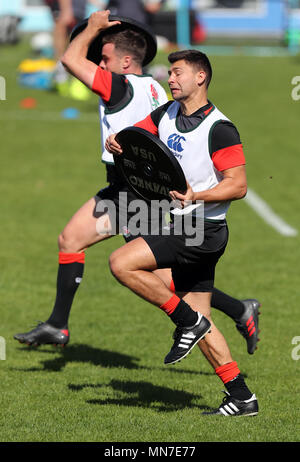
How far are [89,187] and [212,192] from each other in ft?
29.7

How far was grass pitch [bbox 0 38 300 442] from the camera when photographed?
18.3 feet

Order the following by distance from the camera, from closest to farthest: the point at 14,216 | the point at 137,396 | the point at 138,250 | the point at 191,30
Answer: the point at 138,250, the point at 137,396, the point at 14,216, the point at 191,30

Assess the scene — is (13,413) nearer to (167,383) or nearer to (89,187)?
(167,383)

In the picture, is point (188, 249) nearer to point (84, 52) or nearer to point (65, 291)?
point (84, 52)

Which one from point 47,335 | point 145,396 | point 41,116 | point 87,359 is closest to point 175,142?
point 145,396

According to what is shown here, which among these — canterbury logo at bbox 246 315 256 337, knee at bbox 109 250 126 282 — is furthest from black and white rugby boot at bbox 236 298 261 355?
knee at bbox 109 250 126 282

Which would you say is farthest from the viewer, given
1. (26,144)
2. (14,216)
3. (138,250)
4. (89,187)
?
(26,144)

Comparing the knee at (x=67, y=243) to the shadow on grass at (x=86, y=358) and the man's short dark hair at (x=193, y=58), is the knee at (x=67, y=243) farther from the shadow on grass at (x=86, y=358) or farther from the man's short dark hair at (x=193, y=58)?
the man's short dark hair at (x=193, y=58)

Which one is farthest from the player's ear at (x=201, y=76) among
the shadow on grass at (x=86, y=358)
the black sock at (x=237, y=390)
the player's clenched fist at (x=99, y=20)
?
the shadow on grass at (x=86, y=358)

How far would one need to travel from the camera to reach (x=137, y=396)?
6.42m

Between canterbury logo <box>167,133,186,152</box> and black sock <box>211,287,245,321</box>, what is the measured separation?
190 centimetres

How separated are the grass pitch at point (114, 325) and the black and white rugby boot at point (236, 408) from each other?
87 millimetres

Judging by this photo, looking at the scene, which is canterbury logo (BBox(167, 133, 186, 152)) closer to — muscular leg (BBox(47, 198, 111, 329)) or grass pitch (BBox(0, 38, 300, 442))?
grass pitch (BBox(0, 38, 300, 442))

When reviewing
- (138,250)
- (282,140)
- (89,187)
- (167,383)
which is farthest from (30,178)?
(138,250)
